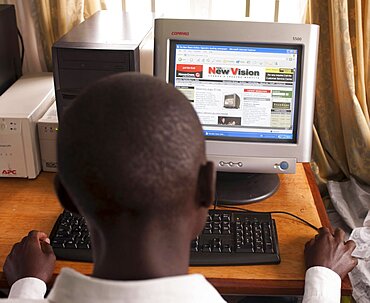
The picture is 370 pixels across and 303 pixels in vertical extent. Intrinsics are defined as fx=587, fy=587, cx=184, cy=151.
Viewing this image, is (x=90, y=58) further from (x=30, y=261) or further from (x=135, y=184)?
(x=135, y=184)

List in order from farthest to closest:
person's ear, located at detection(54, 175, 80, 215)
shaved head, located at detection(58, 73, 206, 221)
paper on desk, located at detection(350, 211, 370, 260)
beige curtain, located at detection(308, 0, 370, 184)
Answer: beige curtain, located at detection(308, 0, 370, 184) → paper on desk, located at detection(350, 211, 370, 260) → person's ear, located at detection(54, 175, 80, 215) → shaved head, located at detection(58, 73, 206, 221)

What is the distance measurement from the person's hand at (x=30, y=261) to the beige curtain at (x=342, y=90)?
3.35 feet

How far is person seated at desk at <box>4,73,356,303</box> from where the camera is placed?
2.35ft

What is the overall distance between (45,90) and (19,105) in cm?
15

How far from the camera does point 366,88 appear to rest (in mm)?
1865

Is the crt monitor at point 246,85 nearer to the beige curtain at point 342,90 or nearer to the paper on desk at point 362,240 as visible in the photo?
the paper on desk at point 362,240

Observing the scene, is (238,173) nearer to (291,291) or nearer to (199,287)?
(291,291)

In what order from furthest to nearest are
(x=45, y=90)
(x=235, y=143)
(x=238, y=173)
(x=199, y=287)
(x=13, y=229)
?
(x=45, y=90) < (x=238, y=173) < (x=235, y=143) < (x=13, y=229) < (x=199, y=287)

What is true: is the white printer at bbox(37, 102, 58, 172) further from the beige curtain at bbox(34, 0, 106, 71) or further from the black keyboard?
the beige curtain at bbox(34, 0, 106, 71)

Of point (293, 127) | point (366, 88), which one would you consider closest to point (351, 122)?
point (366, 88)

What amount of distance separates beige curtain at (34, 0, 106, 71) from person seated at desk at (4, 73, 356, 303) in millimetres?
1220

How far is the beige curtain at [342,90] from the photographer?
178cm

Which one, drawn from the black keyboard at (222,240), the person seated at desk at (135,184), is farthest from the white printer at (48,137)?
the person seated at desk at (135,184)

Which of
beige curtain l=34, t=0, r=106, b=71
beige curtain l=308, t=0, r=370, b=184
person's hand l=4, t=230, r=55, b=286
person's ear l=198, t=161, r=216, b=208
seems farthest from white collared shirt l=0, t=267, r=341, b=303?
beige curtain l=34, t=0, r=106, b=71
